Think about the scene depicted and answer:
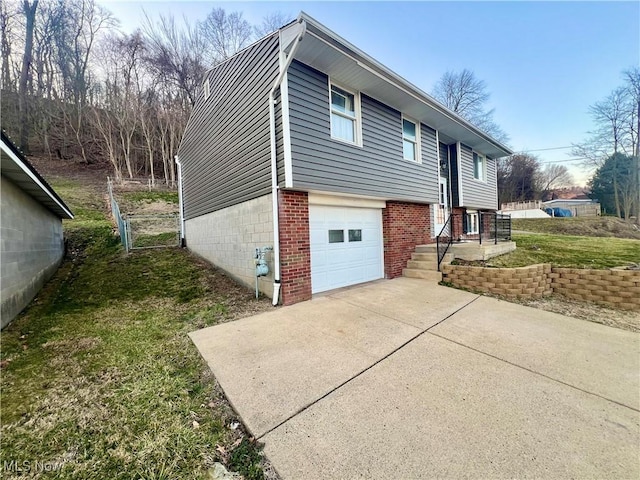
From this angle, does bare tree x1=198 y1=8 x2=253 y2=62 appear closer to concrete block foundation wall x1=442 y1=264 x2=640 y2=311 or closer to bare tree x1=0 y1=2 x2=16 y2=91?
bare tree x1=0 y1=2 x2=16 y2=91

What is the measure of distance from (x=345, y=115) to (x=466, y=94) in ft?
70.0

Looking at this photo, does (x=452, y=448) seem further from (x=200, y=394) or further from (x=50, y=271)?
(x=50, y=271)

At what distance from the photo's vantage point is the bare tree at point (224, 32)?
20016 mm

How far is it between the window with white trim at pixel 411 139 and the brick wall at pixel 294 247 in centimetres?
430

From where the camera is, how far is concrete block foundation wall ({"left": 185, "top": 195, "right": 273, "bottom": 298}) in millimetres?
5398

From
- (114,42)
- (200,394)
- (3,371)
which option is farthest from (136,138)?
(200,394)

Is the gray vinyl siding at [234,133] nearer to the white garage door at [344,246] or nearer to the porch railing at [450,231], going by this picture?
the white garage door at [344,246]

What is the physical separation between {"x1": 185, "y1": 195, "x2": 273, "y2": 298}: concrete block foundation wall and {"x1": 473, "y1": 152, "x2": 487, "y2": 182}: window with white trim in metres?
10.5

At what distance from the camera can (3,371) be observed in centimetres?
288

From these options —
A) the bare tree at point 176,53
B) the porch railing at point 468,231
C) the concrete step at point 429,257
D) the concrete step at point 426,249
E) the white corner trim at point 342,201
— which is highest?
the bare tree at point 176,53

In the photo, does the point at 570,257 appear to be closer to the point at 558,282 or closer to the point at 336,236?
the point at 558,282

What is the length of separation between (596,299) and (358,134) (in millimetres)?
6227

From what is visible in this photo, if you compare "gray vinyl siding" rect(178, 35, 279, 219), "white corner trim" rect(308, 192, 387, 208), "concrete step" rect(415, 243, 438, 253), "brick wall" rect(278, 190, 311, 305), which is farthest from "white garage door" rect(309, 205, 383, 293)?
"gray vinyl siding" rect(178, 35, 279, 219)

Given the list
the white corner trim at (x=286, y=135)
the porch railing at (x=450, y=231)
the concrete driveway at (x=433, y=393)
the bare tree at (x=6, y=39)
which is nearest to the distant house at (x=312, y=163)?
the white corner trim at (x=286, y=135)
